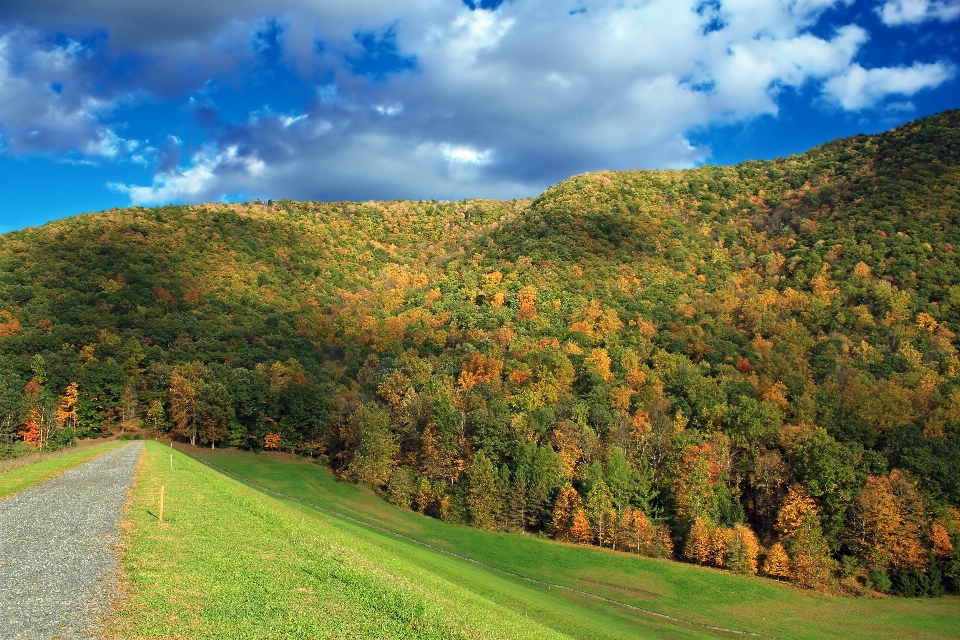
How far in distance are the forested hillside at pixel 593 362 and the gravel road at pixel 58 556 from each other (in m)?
29.6

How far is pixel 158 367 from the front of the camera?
250ft

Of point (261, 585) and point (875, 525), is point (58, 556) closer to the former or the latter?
point (261, 585)

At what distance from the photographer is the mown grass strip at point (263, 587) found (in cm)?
1325

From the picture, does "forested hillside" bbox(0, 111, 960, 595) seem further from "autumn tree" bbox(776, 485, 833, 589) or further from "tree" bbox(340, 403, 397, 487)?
"tree" bbox(340, 403, 397, 487)

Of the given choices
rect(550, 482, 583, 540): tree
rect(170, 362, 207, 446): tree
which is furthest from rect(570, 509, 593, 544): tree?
rect(170, 362, 207, 446): tree

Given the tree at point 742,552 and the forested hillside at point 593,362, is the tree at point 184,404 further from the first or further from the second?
the tree at point 742,552

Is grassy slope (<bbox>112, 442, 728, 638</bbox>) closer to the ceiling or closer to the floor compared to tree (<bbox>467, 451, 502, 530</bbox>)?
closer to the ceiling

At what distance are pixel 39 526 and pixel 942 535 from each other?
58.2 metres

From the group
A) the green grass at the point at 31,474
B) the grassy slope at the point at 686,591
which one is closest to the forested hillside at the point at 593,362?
the grassy slope at the point at 686,591

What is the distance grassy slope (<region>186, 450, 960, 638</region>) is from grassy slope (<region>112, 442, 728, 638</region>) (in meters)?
13.2

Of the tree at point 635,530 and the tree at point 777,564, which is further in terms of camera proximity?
the tree at point 635,530

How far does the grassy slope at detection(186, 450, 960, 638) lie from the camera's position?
40594 millimetres

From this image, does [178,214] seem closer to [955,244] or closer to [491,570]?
[491,570]

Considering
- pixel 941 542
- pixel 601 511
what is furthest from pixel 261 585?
pixel 941 542
